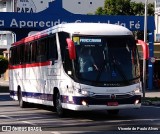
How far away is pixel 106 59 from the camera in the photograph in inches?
634

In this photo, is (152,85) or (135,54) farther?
(152,85)

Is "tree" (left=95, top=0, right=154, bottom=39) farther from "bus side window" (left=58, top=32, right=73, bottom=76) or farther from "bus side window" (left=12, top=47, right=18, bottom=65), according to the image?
"bus side window" (left=58, top=32, right=73, bottom=76)

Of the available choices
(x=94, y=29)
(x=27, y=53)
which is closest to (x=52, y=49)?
(x=94, y=29)

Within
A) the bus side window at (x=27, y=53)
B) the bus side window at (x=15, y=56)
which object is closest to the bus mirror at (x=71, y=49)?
the bus side window at (x=27, y=53)

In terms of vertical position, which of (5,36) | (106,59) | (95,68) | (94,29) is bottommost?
(95,68)

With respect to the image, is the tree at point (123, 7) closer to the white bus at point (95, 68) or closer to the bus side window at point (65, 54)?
the white bus at point (95, 68)

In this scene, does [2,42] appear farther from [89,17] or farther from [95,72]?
[95,72]

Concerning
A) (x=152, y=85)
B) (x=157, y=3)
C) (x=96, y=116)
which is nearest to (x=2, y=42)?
(x=157, y=3)

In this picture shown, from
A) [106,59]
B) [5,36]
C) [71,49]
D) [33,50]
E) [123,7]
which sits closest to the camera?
[71,49]

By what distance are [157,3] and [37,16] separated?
1781 centimetres

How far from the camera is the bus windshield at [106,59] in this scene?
15.9 metres

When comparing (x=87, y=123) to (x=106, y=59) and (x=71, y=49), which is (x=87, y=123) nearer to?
(x=106, y=59)

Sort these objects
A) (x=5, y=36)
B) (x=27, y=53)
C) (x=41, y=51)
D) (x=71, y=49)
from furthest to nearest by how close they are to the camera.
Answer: (x=5, y=36) → (x=27, y=53) → (x=41, y=51) → (x=71, y=49)

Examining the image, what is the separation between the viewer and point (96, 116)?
18.0 metres
